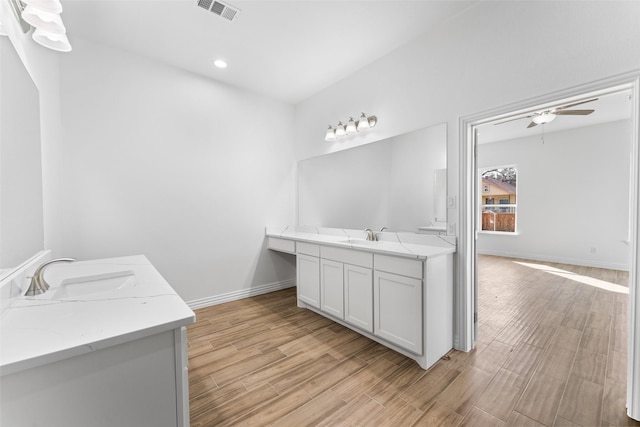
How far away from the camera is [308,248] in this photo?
2.96m

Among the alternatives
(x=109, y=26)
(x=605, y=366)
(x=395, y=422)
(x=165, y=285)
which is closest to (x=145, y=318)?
(x=165, y=285)

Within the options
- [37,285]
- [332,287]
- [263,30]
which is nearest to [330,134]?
[263,30]

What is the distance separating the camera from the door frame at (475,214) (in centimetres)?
142

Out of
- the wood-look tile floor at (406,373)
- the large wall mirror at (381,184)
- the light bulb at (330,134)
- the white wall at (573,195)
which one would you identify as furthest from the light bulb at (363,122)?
the white wall at (573,195)

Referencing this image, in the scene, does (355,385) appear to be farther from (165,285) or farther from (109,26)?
(109,26)

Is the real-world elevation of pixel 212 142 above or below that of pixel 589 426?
above

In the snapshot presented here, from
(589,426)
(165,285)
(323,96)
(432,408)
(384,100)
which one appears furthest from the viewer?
(323,96)

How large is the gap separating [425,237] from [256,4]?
247 centimetres

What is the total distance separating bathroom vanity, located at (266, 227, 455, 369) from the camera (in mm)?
1913

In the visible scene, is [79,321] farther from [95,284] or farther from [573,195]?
[573,195]

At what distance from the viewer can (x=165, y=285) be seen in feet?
4.25

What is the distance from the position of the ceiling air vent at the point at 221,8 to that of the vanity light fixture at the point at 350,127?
1523mm

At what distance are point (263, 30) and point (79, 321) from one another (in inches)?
101

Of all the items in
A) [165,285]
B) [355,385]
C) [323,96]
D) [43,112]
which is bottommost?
[355,385]
